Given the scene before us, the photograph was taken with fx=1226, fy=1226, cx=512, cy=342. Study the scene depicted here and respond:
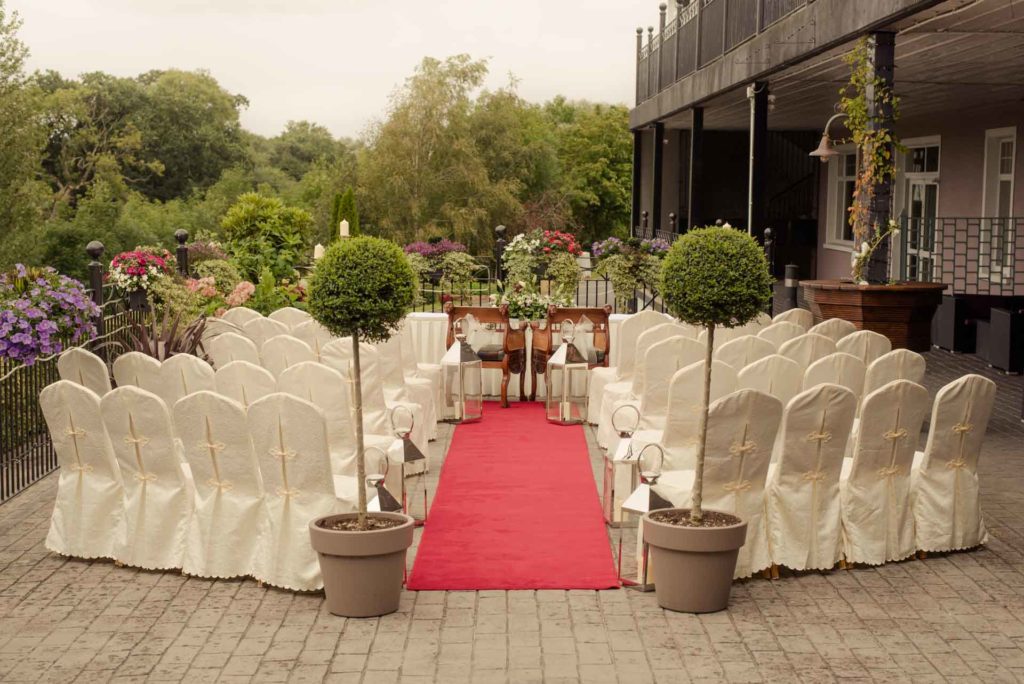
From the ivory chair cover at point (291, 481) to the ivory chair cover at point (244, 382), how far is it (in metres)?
1.39

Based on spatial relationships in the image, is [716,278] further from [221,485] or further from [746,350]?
[746,350]

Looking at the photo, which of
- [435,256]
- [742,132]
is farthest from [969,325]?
[742,132]

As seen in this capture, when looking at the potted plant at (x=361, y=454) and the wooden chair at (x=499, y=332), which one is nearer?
the potted plant at (x=361, y=454)

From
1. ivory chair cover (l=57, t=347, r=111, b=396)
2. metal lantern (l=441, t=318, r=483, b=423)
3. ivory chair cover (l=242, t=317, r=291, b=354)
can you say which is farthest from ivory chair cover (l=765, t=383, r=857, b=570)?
ivory chair cover (l=242, t=317, r=291, b=354)

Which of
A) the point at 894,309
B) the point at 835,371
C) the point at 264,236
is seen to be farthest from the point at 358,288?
the point at 264,236

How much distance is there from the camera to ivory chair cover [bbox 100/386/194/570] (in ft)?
21.0

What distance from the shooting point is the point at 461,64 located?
36812 mm

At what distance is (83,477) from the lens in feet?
21.9

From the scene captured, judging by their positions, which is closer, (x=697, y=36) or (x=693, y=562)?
(x=693, y=562)

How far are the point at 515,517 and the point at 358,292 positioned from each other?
7.69 ft

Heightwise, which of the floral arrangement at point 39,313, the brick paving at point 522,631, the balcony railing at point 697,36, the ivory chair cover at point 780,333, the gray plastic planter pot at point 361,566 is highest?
the balcony railing at point 697,36

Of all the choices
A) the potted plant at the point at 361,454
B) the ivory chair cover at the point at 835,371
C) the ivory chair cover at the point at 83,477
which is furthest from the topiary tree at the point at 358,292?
the ivory chair cover at the point at 835,371

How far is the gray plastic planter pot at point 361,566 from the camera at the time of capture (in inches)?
222

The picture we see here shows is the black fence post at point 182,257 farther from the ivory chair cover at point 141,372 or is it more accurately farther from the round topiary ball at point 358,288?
the round topiary ball at point 358,288
